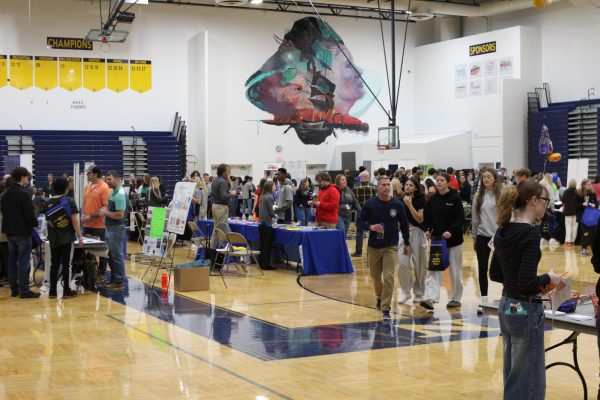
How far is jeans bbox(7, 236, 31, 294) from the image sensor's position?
9.76 metres

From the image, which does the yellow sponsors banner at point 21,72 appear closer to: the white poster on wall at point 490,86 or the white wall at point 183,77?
the white wall at point 183,77

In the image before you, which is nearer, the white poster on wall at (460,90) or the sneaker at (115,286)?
the sneaker at (115,286)

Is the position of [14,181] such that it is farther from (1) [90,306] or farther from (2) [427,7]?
(2) [427,7]

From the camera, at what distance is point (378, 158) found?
2539 cm

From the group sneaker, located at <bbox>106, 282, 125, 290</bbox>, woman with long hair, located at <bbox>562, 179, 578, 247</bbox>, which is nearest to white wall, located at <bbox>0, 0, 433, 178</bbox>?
woman with long hair, located at <bbox>562, 179, 578, 247</bbox>

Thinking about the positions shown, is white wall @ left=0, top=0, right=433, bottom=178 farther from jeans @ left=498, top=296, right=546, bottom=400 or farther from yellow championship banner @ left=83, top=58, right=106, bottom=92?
jeans @ left=498, top=296, right=546, bottom=400

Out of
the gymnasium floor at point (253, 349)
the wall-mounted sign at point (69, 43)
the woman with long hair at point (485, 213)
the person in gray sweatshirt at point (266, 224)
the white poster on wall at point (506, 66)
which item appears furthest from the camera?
the white poster on wall at point (506, 66)

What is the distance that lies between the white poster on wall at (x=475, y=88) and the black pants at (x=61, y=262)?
18018 mm

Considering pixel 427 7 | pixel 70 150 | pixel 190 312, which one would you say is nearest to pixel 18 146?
pixel 70 150

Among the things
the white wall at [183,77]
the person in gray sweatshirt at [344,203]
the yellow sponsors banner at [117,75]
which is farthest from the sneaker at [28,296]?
the yellow sponsors banner at [117,75]

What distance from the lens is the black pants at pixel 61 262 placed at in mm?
9680

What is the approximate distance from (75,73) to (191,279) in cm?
1464

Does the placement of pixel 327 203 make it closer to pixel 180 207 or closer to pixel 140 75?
pixel 180 207

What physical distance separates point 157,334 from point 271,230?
4.95 metres
